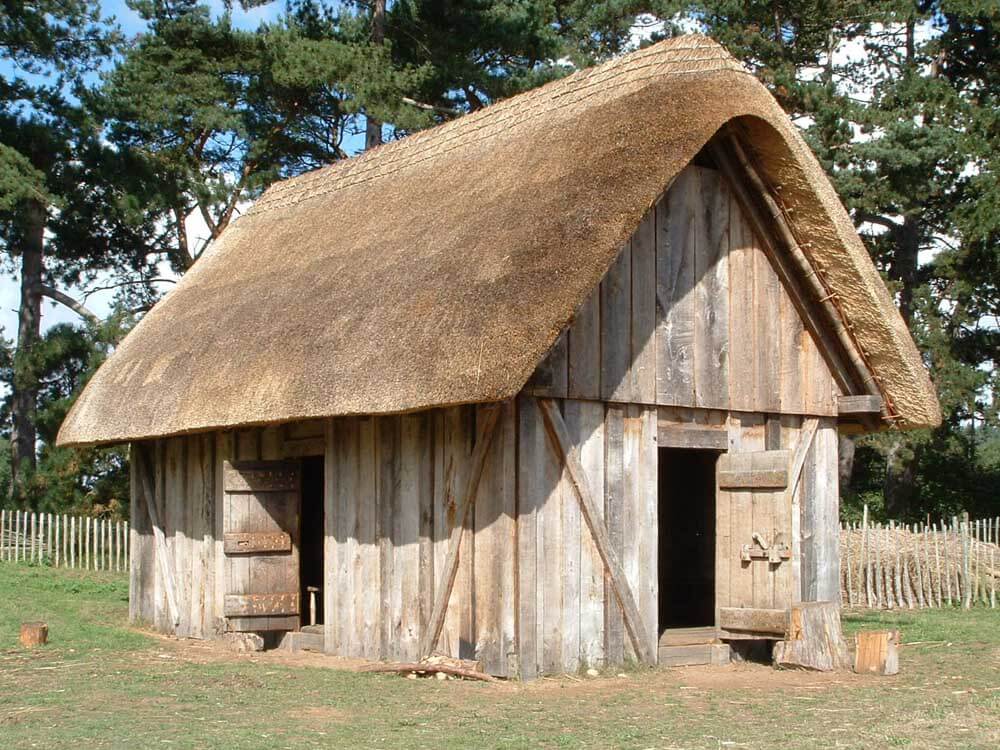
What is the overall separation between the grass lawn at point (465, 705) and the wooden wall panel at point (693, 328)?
2465 mm

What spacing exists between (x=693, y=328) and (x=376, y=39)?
64.0 ft

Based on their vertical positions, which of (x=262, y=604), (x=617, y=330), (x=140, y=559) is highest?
(x=617, y=330)

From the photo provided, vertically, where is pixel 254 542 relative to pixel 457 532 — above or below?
below

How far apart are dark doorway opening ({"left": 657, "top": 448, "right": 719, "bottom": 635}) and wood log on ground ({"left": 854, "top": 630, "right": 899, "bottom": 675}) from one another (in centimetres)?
Result: 514

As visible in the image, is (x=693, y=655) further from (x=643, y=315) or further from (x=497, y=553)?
(x=643, y=315)

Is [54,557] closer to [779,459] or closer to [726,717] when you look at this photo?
[779,459]

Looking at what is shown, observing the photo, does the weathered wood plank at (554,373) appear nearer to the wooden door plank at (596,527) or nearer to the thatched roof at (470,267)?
the wooden door plank at (596,527)

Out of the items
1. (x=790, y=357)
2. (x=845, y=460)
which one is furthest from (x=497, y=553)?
(x=845, y=460)

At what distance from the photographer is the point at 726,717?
8930 millimetres

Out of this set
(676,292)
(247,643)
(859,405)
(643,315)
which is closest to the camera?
(643,315)

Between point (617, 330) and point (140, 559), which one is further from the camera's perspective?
point (140, 559)

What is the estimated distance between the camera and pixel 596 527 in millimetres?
11031

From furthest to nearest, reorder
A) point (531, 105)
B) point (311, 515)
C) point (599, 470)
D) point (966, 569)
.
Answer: point (966, 569)
point (311, 515)
point (531, 105)
point (599, 470)

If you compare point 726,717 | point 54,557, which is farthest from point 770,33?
point 726,717
